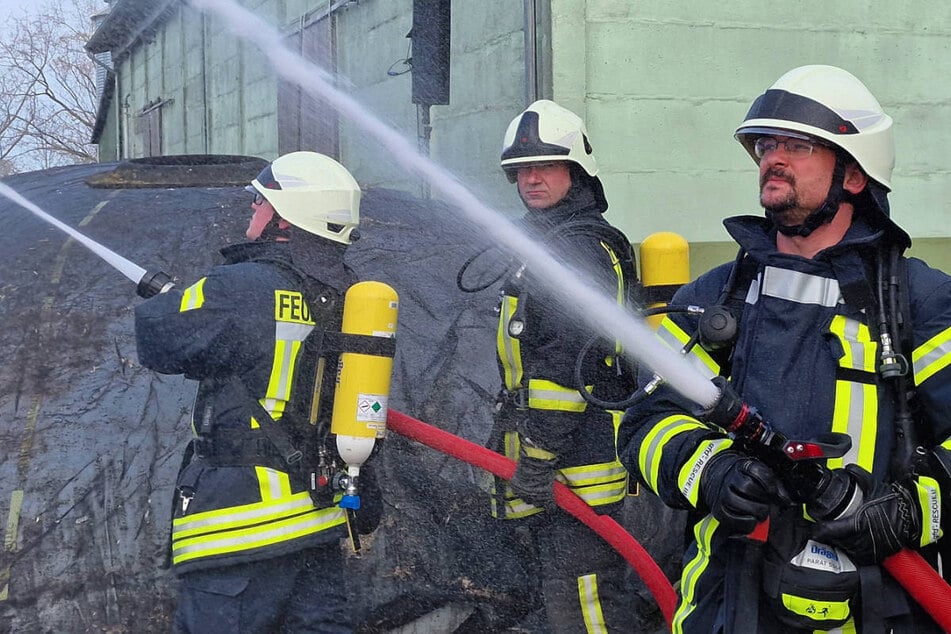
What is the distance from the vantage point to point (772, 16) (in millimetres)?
6477

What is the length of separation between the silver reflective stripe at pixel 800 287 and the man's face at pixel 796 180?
0.44 feet

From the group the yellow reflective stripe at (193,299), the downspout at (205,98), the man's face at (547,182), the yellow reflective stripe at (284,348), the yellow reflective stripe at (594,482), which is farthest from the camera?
the downspout at (205,98)

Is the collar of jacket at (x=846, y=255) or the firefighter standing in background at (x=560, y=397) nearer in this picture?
the collar of jacket at (x=846, y=255)

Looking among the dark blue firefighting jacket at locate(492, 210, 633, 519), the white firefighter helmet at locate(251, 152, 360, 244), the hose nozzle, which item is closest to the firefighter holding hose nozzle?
the dark blue firefighting jacket at locate(492, 210, 633, 519)

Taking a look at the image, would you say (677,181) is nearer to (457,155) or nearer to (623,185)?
(623,185)

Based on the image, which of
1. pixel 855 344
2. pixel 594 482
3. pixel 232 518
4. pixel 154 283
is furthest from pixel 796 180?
pixel 154 283

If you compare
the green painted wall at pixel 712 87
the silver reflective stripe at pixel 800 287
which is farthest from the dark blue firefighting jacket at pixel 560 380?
the green painted wall at pixel 712 87

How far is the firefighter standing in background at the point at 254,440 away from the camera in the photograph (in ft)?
9.61

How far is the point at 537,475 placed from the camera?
11.1 ft

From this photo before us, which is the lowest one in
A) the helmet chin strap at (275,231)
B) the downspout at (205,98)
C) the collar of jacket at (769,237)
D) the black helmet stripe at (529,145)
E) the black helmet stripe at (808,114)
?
the collar of jacket at (769,237)

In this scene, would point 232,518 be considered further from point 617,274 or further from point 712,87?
point 712,87

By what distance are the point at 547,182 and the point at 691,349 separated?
57.0 inches

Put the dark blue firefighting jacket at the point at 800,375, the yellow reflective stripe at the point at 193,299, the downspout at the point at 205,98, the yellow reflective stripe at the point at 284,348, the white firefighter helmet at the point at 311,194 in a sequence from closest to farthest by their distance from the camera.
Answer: the dark blue firefighting jacket at the point at 800,375 < the yellow reflective stripe at the point at 193,299 < the yellow reflective stripe at the point at 284,348 < the white firefighter helmet at the point at 311,194 < the downspout at the point at 205,98

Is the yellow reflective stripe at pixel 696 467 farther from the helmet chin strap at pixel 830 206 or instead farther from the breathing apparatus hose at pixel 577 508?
the breathing apparatus hose at pixel 577 508
